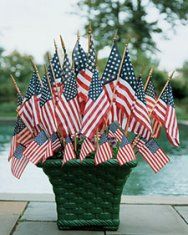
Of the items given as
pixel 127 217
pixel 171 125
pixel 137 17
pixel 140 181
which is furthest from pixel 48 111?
pixel 137 17

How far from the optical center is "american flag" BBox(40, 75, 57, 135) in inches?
167

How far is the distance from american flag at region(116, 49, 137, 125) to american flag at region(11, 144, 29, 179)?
3.67 feet

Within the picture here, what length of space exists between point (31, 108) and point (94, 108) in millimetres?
686

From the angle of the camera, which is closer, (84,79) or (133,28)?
(84,79)

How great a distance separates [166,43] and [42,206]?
113 ft

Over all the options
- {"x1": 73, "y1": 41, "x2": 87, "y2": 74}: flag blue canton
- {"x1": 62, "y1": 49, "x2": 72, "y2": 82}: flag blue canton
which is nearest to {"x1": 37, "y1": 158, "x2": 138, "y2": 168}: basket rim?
{"x1": 62, "y1": 49, "x2": 72, "y2": 82}: flag blue canton

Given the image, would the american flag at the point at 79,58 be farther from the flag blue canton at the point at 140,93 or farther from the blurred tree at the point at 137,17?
the blurred tree at the point at 137,17

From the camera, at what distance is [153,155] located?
4.52 metres

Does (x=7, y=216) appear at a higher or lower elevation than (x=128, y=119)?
lower

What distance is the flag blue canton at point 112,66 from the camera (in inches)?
164

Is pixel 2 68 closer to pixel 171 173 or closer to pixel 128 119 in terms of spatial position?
pixel 171 173

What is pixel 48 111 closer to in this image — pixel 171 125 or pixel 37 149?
pixel 37 149

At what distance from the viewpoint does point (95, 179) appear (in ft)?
14.2

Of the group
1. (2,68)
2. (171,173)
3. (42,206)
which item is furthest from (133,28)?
(42,206)
